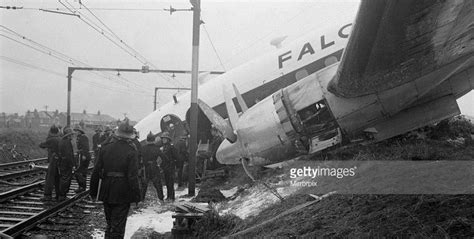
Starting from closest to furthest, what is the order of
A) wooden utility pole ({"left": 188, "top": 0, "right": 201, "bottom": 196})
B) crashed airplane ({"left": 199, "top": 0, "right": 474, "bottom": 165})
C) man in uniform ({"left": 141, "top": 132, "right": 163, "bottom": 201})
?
crashed airplane ({"left": 199, "top": 0, "right": 474, "bottom": 165})
man in uniform ({"left": 141, "top": 132, "right": 163, "bottom": 201})
wooden utility pole ({"left": 188, "top": 0, "right": 201, "bottom": 196})

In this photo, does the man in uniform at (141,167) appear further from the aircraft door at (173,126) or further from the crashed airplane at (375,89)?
the aircraft door at (173,126)

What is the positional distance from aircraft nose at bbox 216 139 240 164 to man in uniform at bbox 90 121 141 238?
2.10 meters

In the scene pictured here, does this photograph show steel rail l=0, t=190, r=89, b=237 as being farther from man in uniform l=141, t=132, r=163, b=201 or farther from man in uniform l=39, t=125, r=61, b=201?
man in uniform l=141, t=132, r=163, b=201

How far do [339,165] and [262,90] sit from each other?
6.19 m

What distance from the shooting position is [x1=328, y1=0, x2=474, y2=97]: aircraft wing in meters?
3.42

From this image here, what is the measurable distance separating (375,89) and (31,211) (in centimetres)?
685

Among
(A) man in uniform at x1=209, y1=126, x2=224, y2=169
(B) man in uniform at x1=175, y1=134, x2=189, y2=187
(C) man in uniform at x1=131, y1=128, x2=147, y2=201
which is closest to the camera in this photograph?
(C) man in uniform at x1=131, y1=128, x2=147, y2=201

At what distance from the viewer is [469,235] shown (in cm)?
346

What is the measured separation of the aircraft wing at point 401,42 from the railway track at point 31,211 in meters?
5.24

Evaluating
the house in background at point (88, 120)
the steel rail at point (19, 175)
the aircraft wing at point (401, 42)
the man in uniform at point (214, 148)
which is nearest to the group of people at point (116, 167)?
the man in uniform at point (214, 148)

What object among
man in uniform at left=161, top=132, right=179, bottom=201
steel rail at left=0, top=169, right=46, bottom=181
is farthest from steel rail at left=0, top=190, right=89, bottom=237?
steel rail at left=0, top=169, right=46, bottom=181

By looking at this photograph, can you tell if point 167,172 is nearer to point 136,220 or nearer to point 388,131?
point 136,220

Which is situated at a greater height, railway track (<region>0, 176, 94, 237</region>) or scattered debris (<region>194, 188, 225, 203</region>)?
scattered debris (<region>194, 188, 225, 203</region>)

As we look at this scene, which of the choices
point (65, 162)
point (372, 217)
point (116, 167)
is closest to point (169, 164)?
point (65, 162)
